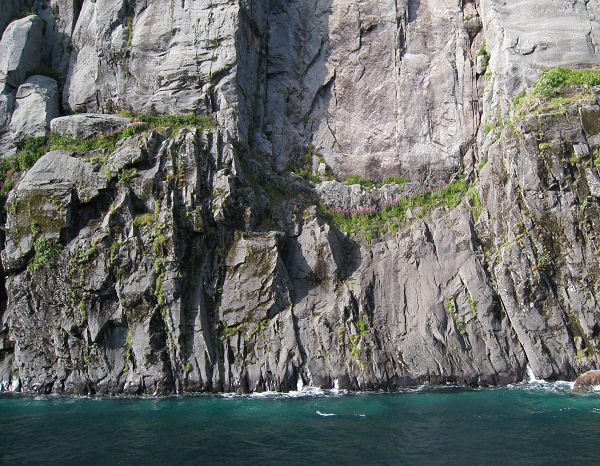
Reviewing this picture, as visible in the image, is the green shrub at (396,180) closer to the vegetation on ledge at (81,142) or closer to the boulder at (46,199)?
the vegetation on ledge at (81,142)

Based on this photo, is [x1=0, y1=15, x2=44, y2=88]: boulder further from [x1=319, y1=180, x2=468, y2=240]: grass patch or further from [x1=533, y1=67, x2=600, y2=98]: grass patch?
[x1=533, y1=67, x2=600, y2=98]: grass patch

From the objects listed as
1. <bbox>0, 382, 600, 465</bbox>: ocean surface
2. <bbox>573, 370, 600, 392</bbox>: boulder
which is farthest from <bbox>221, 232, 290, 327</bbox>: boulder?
<bbox>573, 370, 600, 392</bbox>: boulder

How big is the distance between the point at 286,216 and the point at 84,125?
498 inches

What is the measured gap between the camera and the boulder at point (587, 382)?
20.0 metres

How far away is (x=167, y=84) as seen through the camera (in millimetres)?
30078

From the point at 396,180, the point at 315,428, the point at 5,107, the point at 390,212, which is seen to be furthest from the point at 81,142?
the point at 315,428

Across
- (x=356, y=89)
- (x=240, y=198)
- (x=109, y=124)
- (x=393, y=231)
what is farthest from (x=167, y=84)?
(x=393, y=231)

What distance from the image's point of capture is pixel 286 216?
2755 cm

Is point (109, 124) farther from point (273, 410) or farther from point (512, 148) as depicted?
point (512, 148)

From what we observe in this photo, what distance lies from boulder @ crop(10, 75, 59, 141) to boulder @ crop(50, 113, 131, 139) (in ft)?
5.98

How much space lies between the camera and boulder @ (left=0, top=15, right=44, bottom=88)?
1206 inches

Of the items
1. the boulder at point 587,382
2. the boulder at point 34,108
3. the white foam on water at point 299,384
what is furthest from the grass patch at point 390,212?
the boulder at point 34,108

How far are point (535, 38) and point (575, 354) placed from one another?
18108 millimetres

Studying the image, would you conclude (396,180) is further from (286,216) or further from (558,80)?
(558,80)
